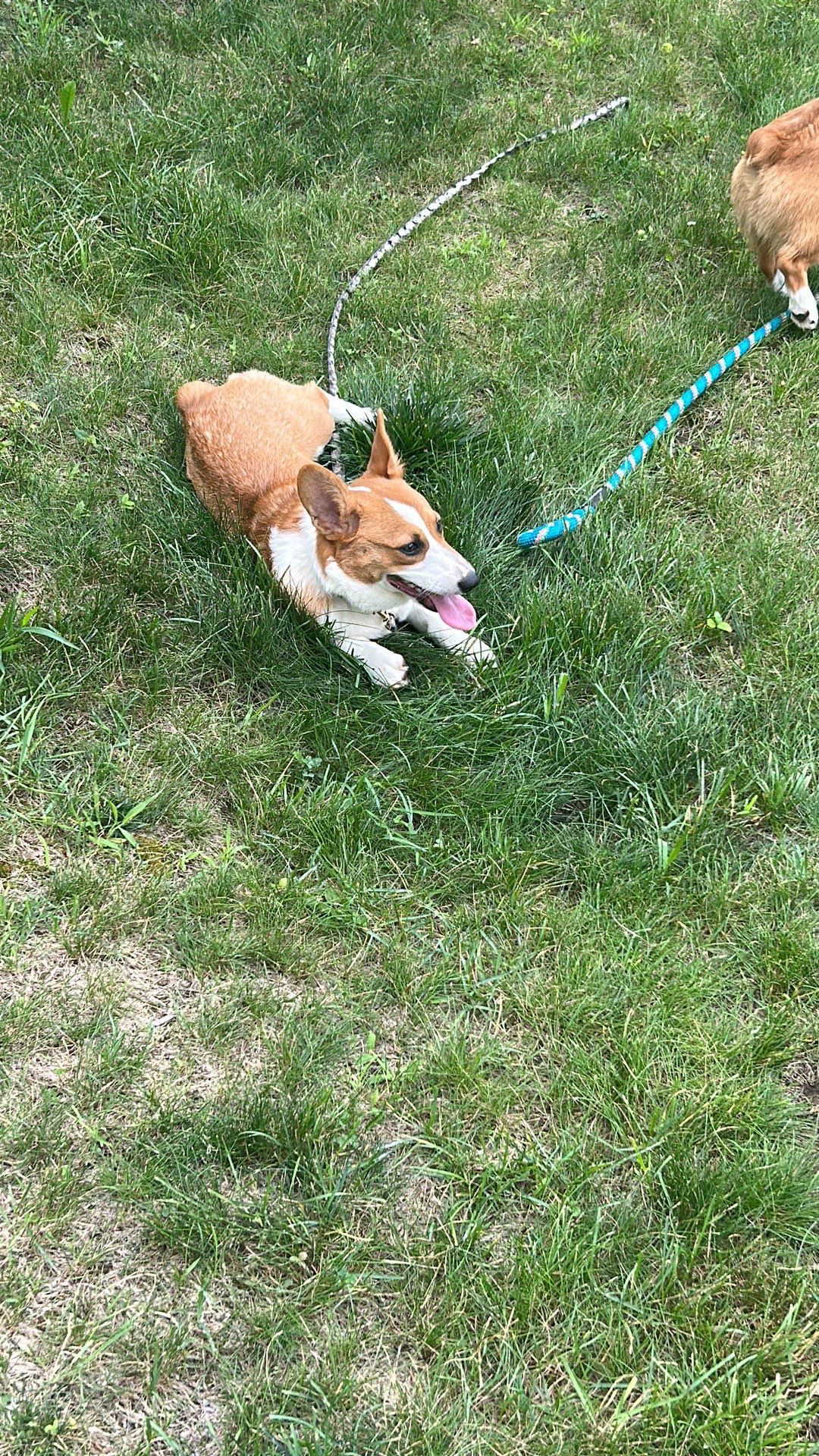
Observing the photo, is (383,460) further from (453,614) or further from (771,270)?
(771,270)

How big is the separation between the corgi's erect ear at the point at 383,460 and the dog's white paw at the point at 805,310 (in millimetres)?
1907

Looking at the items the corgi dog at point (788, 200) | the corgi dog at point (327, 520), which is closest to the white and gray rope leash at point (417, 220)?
the corgi dog at point (327, 520)

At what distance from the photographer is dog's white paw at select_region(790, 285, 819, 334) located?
404 cm

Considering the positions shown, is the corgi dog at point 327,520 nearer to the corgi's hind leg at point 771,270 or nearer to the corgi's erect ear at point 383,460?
the corgi's erect ear at point 383,460

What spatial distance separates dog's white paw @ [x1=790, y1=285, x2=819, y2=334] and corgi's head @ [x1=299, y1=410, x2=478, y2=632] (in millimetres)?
1955

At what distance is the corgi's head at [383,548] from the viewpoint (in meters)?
2.91

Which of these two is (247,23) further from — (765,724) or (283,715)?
(765,724)

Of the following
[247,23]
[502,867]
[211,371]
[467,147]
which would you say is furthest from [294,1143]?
[247,23]

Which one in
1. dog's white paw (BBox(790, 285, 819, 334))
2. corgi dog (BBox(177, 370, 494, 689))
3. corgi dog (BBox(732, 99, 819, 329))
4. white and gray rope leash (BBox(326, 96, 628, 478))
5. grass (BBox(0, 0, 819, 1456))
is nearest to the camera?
grass (BBox(0, 0, 819, 1456))

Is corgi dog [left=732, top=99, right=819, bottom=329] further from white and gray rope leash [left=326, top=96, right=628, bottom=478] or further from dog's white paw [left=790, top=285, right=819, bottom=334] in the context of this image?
white and gray rope leash [left=326, top=96, right=628, bottom=478]

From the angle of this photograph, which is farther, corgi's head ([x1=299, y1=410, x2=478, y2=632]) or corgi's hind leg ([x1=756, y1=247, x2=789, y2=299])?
corgi's hind leg ([x1=756, y1=247, x2=789, y2=299])

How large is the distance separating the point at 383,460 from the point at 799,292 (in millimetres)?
1972

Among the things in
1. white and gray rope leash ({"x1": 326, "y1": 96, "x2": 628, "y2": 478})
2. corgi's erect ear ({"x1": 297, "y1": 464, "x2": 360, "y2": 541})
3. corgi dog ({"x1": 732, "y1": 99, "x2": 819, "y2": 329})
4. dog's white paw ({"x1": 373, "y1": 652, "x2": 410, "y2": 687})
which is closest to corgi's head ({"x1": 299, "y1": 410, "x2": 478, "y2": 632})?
corgi's erect ear ({"x1": 297, "y1": 464, "x2": 360, "y2": 541})

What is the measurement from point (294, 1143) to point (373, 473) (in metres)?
1.82
